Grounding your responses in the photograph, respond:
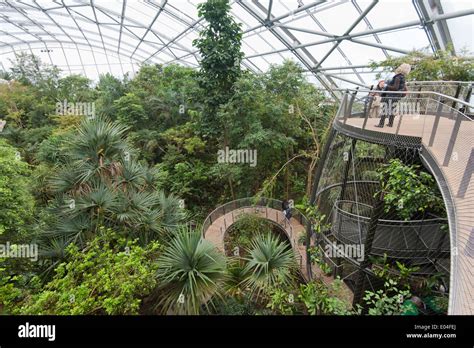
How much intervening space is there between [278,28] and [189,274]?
50.9 ft

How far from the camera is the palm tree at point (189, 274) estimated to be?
4.43m

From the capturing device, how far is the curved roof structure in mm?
9836

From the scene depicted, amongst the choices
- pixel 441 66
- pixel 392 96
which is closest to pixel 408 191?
pixel 392 96

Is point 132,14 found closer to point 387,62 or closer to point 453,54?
point 387,62

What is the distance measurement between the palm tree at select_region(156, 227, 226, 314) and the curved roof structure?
10938 mm

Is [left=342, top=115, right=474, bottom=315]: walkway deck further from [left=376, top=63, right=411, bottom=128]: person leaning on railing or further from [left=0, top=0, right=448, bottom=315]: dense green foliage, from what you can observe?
[left=0, top=0, right=448, bottom=315]: dense green foliage

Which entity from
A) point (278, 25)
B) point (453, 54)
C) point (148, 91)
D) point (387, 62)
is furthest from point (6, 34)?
point (453, 54)

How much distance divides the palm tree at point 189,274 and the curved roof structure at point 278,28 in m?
10.9

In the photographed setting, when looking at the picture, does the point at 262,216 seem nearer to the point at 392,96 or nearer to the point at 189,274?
the point at 189,274

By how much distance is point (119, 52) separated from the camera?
3497cm

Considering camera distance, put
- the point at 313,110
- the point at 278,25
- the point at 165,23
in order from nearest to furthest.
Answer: the point at 313,110 → the point at 278,25 → the point at 165,23

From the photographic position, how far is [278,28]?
15.2m

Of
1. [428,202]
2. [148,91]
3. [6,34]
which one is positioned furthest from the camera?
[6,34]

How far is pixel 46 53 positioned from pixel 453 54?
45748 millimetres
